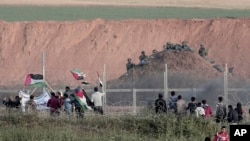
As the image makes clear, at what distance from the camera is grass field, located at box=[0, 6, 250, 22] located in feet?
269

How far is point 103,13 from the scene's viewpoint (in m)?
85.2

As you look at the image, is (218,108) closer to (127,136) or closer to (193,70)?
(127,136)

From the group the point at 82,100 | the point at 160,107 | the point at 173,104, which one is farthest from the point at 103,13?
the point at 160,107

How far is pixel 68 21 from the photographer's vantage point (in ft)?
259

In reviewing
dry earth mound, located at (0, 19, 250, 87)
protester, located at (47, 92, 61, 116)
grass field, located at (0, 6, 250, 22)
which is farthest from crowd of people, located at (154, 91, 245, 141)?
grass field, located at (0, 6, 250, 22)

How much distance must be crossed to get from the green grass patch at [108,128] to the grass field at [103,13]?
4837cm

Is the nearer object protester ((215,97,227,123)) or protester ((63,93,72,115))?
protester ((215,97,227,123))

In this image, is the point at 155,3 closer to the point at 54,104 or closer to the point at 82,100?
the point at 82,100

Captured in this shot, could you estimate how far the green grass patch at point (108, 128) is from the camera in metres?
30.1

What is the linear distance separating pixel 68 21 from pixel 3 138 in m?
49.2

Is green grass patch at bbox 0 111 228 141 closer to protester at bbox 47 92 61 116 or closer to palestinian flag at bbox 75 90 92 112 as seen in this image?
protester at bbox 47 92 61 116

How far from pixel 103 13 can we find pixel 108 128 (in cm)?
5396

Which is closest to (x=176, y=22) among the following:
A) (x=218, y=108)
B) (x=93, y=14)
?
(x=93, y=14)

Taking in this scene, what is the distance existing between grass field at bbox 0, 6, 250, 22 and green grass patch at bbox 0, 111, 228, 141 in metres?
48.4
